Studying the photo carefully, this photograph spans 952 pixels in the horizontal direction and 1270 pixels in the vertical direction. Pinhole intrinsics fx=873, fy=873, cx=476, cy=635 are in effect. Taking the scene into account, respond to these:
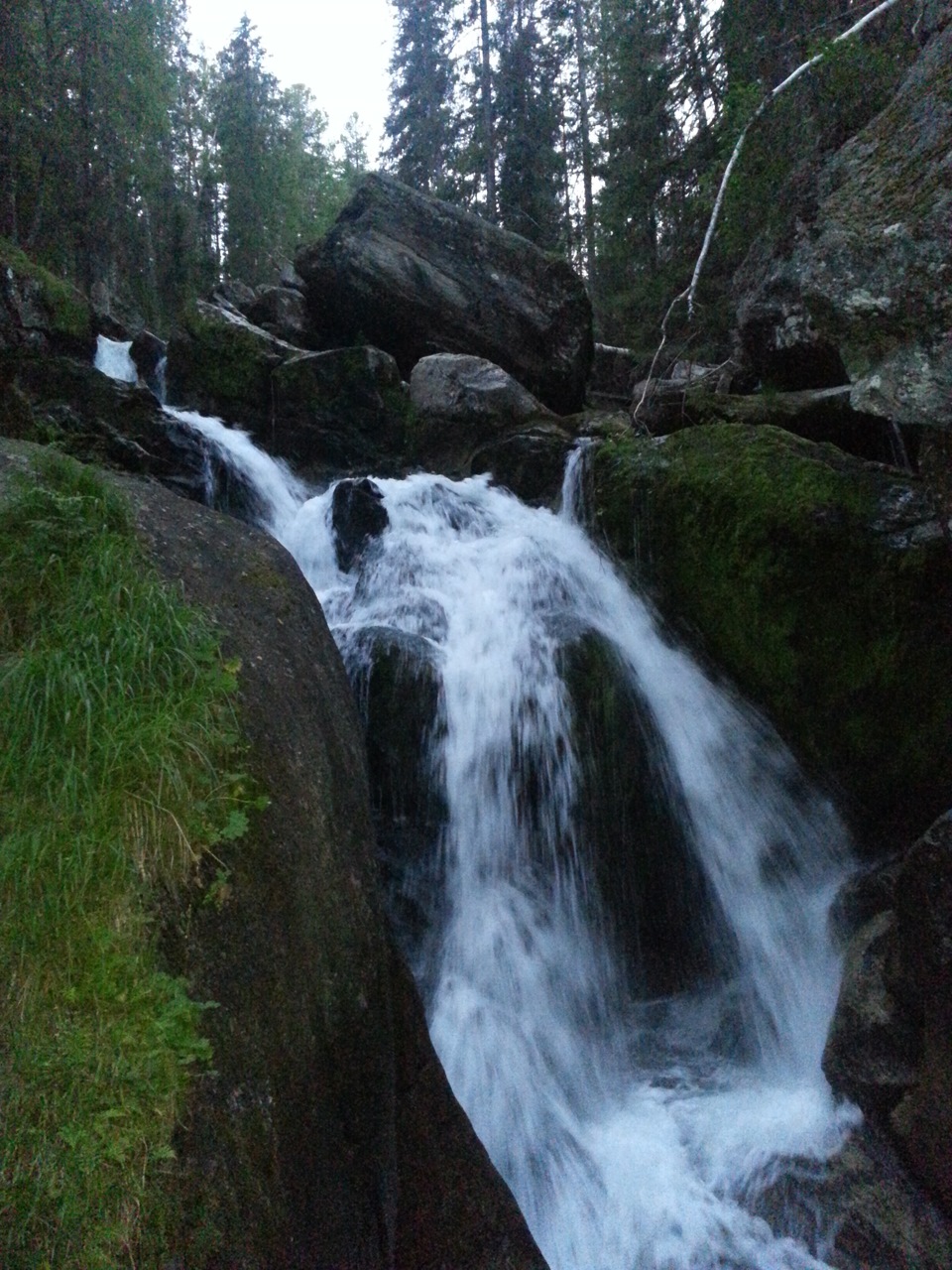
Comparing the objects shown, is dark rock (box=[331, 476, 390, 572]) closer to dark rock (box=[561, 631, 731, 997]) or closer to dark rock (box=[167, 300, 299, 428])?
dark rock (box=[561, 631, 731, 997])

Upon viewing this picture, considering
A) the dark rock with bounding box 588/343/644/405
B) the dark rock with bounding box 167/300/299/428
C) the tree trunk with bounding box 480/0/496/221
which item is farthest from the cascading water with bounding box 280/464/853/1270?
the tree trunk with bounding box 480/0/496/221

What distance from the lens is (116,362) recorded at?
13578 mm

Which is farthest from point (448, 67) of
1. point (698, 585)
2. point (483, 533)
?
point (698, 585)

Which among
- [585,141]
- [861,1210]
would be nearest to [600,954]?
[861,1210]

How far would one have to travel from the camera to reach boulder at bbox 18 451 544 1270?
95.4 inches

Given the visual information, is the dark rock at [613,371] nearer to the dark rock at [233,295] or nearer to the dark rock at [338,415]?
the dark rock at [338,415]

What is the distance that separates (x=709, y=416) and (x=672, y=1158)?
8.25 m

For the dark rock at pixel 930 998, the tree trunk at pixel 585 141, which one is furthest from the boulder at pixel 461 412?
the tree trunk at pixel 585 141

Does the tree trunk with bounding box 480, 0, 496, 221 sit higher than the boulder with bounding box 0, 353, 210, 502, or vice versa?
the tree trunk with bounding box 480, 0, 496, 221

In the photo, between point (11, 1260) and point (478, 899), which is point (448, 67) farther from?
point (11, 1260)

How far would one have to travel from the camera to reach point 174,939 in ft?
8.30

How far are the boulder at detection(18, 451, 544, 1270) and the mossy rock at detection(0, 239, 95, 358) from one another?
9131 millimetres

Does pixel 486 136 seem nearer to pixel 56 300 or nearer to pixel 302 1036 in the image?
pixel 56 300

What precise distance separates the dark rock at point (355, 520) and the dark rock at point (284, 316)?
24.7 ft
